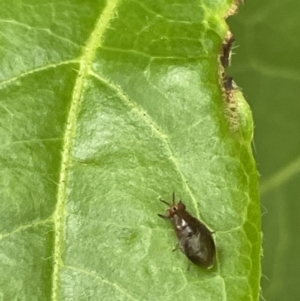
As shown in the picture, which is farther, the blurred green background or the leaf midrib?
the blurred green background

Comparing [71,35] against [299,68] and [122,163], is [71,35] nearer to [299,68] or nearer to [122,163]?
[122,163]

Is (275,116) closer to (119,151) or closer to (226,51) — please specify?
(226,51)

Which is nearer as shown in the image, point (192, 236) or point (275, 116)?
point (192, 236)

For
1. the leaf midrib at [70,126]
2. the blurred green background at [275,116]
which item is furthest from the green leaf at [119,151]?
the blurred green background at [275,116]

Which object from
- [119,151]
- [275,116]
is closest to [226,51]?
[119,151]

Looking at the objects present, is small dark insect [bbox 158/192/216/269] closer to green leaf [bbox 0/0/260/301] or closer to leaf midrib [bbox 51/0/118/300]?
green leaf [bbox 0/0/260/301]

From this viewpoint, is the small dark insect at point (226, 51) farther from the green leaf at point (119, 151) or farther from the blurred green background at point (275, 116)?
the blurred green background at point (275, 116)

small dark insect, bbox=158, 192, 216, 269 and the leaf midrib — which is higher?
the leaf midrib

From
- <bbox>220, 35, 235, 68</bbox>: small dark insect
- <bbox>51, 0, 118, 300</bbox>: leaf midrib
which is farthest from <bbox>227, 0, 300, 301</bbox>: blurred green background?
<bbox>51, 0, 118, 300</bbox>: leaf midrib
